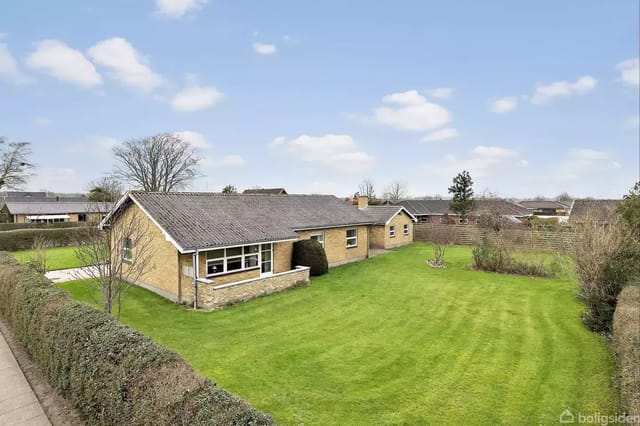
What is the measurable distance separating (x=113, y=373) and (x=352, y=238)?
786 inches

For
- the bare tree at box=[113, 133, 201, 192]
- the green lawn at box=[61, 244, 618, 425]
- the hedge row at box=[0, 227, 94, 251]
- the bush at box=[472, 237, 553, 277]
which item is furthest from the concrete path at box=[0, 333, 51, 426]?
the bare tree at box=[113, 133, 201, 192]

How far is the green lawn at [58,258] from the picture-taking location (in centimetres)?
2109

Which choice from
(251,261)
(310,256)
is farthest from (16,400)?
(310,256)

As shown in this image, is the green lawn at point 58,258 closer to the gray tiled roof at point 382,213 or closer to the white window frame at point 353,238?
the white window frame at point 353,238

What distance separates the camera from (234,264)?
15.0 meters

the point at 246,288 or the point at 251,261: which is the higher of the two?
the point at 251,261

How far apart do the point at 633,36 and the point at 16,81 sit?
30.9 meters

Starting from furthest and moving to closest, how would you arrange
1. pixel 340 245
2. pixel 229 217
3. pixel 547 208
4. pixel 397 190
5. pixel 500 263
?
pixel 397 190
pixel 547 208
pixel 340 245
pixel 500 263
pixel 229 217

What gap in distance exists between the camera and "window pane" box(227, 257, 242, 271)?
14784 mm

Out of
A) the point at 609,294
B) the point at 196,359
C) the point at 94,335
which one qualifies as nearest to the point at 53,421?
the point at 94,335

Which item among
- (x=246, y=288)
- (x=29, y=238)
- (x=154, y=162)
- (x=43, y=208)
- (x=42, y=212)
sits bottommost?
(x=246, y=288)

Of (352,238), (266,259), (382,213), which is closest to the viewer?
(266,259)

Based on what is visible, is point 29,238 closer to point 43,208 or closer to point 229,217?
point 229,217

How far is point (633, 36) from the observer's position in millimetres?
11766
